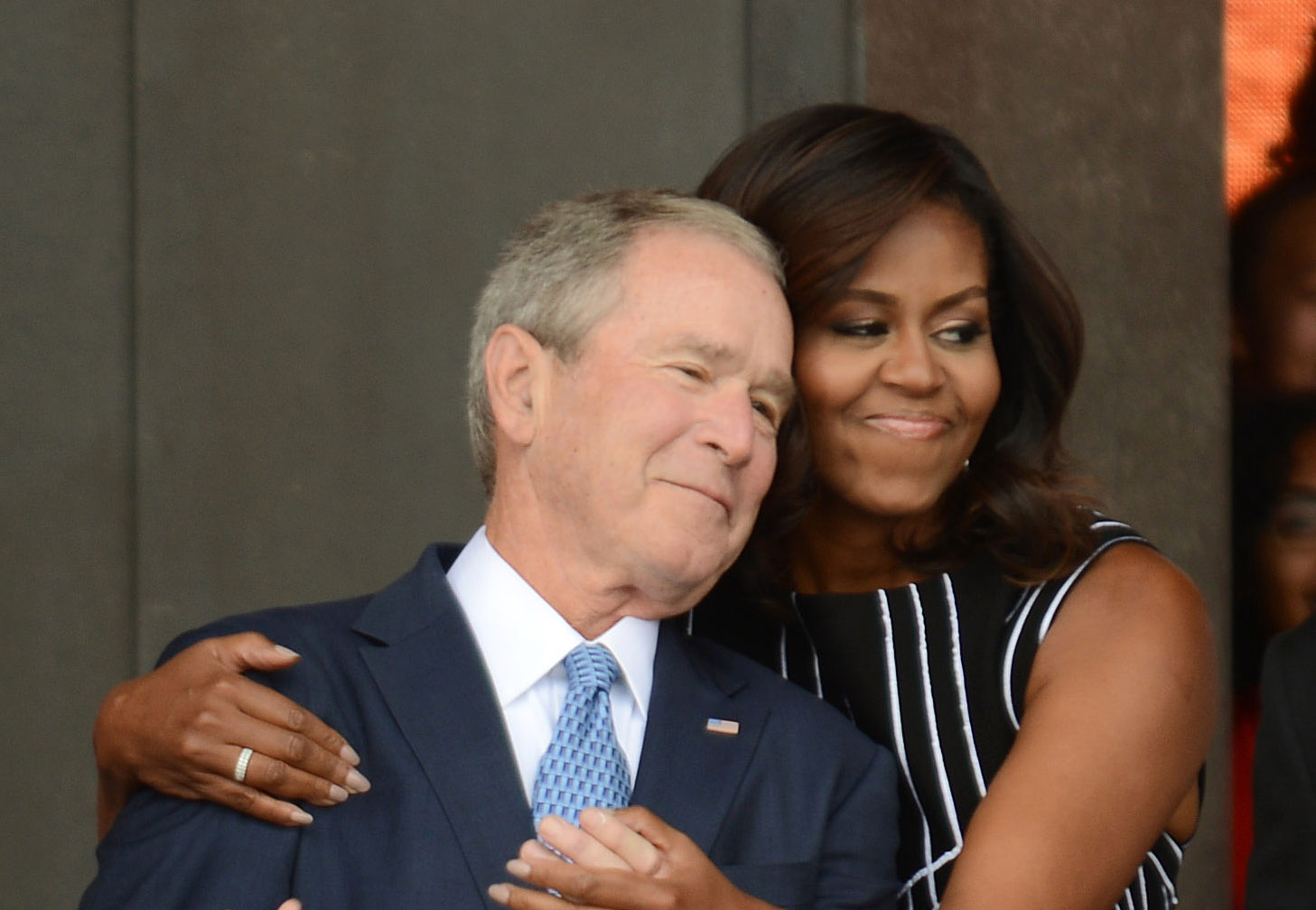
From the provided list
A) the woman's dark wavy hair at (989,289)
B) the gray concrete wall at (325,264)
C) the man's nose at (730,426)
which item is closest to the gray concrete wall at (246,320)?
the gray concrete wall at (325,264)

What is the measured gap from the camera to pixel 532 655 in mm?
2486

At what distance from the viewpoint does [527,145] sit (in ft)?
14.0

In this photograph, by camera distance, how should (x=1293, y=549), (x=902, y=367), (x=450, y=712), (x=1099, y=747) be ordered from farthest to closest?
(x=1293, y=549) → (x=902, y=367) → (x=1099, y=747) → (x=450, y=712)

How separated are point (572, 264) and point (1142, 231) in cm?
207

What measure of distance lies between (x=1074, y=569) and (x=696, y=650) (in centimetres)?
62

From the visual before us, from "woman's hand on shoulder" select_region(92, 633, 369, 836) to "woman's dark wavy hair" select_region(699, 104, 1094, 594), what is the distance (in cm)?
91

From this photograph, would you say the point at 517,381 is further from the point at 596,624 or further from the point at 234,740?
the point at 234,740

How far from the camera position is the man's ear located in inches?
99.2

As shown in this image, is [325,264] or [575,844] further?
[325,264]

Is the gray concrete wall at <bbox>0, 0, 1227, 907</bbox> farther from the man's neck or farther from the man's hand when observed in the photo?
the man's hand

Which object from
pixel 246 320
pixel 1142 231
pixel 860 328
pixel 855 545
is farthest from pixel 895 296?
pixel 246 320

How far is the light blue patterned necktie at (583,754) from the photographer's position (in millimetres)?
2361

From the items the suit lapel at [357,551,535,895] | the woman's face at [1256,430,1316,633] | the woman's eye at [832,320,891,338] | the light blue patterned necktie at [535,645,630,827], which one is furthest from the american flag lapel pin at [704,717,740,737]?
the woman's face at [1256,430,1316,633]

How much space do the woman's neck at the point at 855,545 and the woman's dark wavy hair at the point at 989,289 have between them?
28 millimetres
